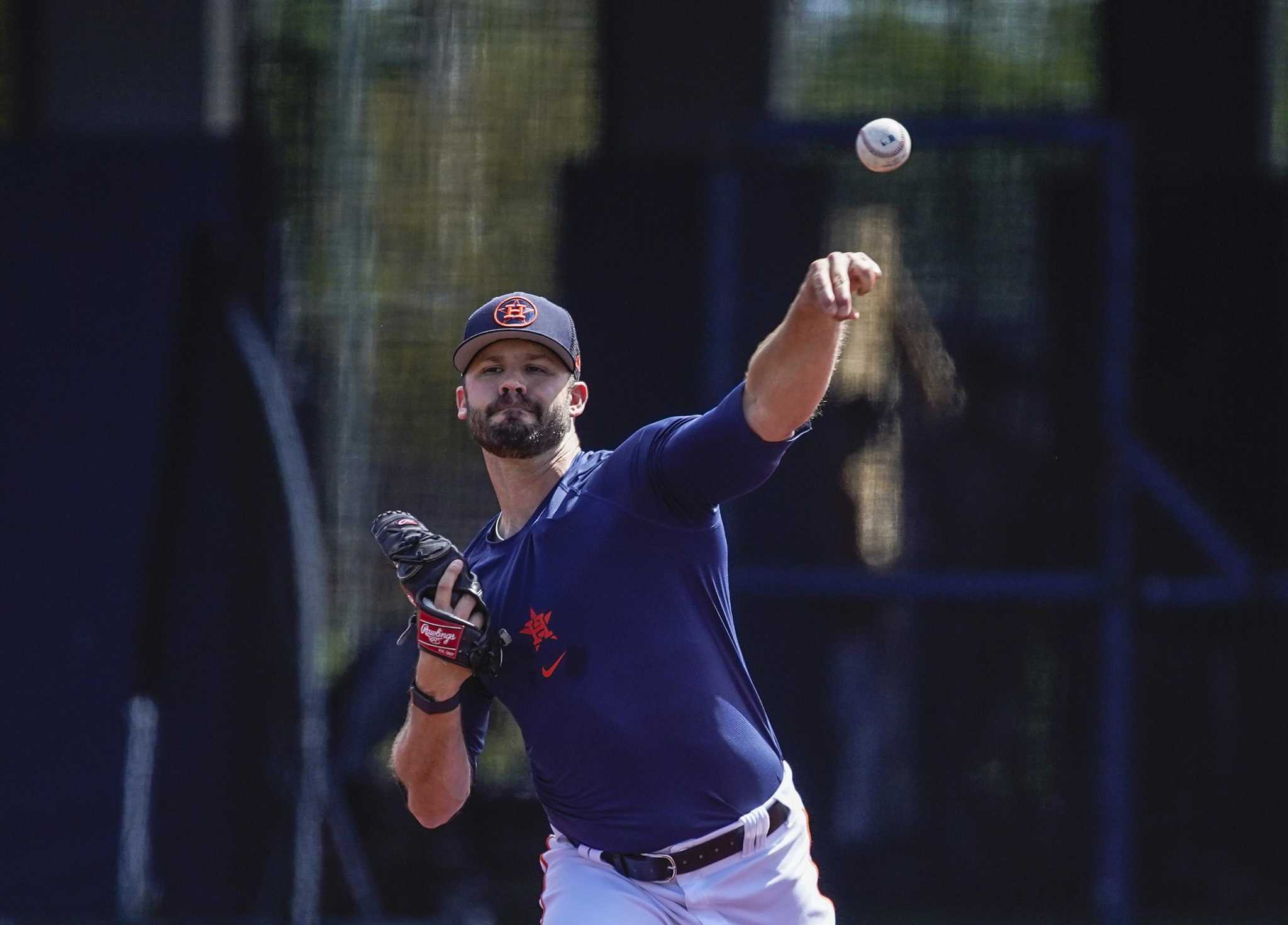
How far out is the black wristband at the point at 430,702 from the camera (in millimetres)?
3639

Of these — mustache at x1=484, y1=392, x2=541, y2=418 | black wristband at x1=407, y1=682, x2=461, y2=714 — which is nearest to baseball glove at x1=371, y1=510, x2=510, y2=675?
black wristband at x1=407, y1=682, x2=461, y2=714

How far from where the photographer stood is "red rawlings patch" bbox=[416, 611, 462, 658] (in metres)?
3.44

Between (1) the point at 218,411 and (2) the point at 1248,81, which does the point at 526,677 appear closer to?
(1) the point at 218,411

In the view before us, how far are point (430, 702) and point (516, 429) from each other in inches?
23.2

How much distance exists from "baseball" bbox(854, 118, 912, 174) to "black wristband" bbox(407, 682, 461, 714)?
141 cm

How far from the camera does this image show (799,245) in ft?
21.6

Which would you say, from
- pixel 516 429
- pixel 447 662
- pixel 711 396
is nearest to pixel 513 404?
pixel 516 429

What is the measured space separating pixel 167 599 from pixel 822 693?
2.53 meters

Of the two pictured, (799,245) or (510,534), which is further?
(799,245)

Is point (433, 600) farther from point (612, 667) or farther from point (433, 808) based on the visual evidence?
point (433, 808)

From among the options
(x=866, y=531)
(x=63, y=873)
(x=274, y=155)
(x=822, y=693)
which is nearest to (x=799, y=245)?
(x=866, y=531)

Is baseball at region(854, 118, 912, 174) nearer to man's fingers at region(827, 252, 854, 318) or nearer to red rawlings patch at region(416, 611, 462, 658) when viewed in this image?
man's fingers at region(827, 252, 854, 318)

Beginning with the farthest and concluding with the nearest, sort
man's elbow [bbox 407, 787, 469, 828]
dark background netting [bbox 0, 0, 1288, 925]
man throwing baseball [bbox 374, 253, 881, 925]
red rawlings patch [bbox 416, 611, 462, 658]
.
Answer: dark background netting [bbox 0, 0, 1288, 925] < man's elbow [bbox 407, 787, 469, 828] < man throwing baseball [bbox 374, 253, 881, 925] < red rawlings patch [bbox 416, 611, 462, 658]

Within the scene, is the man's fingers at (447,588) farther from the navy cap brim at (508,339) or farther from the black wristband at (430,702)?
A: the navy cap brim at (508,339)
